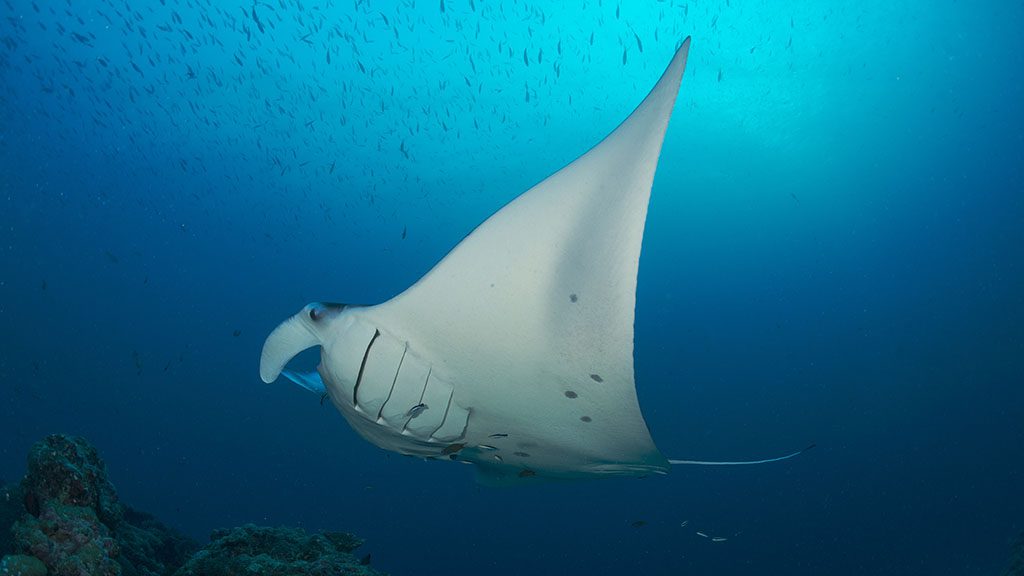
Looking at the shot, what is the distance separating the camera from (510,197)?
20.1m

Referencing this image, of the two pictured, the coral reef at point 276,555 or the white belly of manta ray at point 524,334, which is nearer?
the white belly of manta ray at point 524,334

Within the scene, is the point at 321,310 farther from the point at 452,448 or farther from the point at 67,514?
the point at 67,514

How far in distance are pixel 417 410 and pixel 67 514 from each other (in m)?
1.76

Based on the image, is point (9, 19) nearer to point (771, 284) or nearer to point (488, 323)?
point (488, 323)

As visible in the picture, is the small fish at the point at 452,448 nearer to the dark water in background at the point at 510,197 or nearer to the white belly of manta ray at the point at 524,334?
the white belly of manta ray at the point at 524,334

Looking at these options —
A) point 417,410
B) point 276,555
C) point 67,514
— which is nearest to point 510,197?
point 276,555

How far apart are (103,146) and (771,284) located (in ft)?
98.3

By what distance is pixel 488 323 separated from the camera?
2078mm

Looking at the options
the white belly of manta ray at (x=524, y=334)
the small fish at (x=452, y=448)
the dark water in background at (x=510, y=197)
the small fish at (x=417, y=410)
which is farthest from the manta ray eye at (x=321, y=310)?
the dark water in background at (x=510, y=197)

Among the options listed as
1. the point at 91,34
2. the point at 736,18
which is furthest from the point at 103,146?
the point at 736,18

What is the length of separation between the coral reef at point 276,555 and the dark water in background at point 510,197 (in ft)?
29.0

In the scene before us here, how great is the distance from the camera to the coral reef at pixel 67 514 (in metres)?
2.20

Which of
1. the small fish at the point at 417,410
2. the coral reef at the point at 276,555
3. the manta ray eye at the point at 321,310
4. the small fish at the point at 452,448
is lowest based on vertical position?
the coral reef at the point at 276,555

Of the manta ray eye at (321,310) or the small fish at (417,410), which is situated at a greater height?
the manta ray eye at (321,310)
